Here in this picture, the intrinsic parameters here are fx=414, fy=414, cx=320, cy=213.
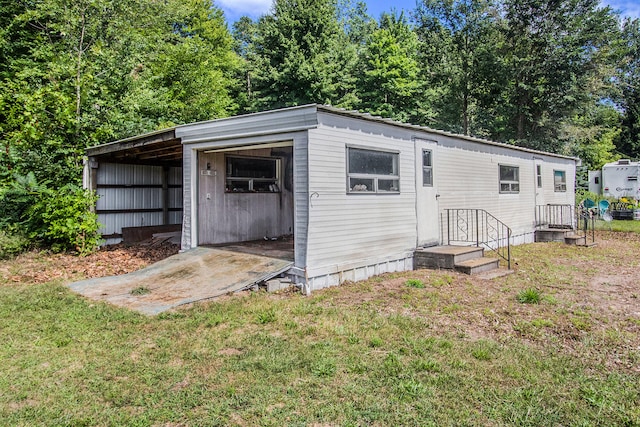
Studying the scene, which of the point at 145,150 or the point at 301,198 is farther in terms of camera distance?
the point at 145,150

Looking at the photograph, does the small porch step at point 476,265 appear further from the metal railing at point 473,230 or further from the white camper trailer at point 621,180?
the white camper trailer at point 621,180

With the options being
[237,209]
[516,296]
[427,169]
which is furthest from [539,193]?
[237,209]

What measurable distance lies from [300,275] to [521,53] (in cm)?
2110

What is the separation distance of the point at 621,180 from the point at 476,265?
58.2ft

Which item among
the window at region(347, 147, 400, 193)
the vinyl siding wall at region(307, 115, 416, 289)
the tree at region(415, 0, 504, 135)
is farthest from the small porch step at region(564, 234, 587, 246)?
the tree at region(415, 0, 504, 135)

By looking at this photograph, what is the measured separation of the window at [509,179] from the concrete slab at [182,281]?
742 centimetres

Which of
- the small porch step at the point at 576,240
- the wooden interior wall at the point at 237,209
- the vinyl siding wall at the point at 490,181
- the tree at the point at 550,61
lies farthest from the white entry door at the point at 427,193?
the tree at the point at 550,61

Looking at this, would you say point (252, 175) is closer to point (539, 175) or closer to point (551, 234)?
point (551, 234)

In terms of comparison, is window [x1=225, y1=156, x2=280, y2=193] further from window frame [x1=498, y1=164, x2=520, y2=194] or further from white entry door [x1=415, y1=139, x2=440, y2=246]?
window frame [x1=498, y1=164, x2=520, y2=194]

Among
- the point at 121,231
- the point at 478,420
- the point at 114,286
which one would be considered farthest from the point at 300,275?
the point at 121,231

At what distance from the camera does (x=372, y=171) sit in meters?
7.07

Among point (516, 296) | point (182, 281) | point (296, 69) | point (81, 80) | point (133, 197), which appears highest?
point (296, 69)

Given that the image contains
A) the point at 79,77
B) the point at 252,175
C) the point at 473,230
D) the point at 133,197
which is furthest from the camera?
the point at 133,197

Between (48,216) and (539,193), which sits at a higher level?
(539,193)
